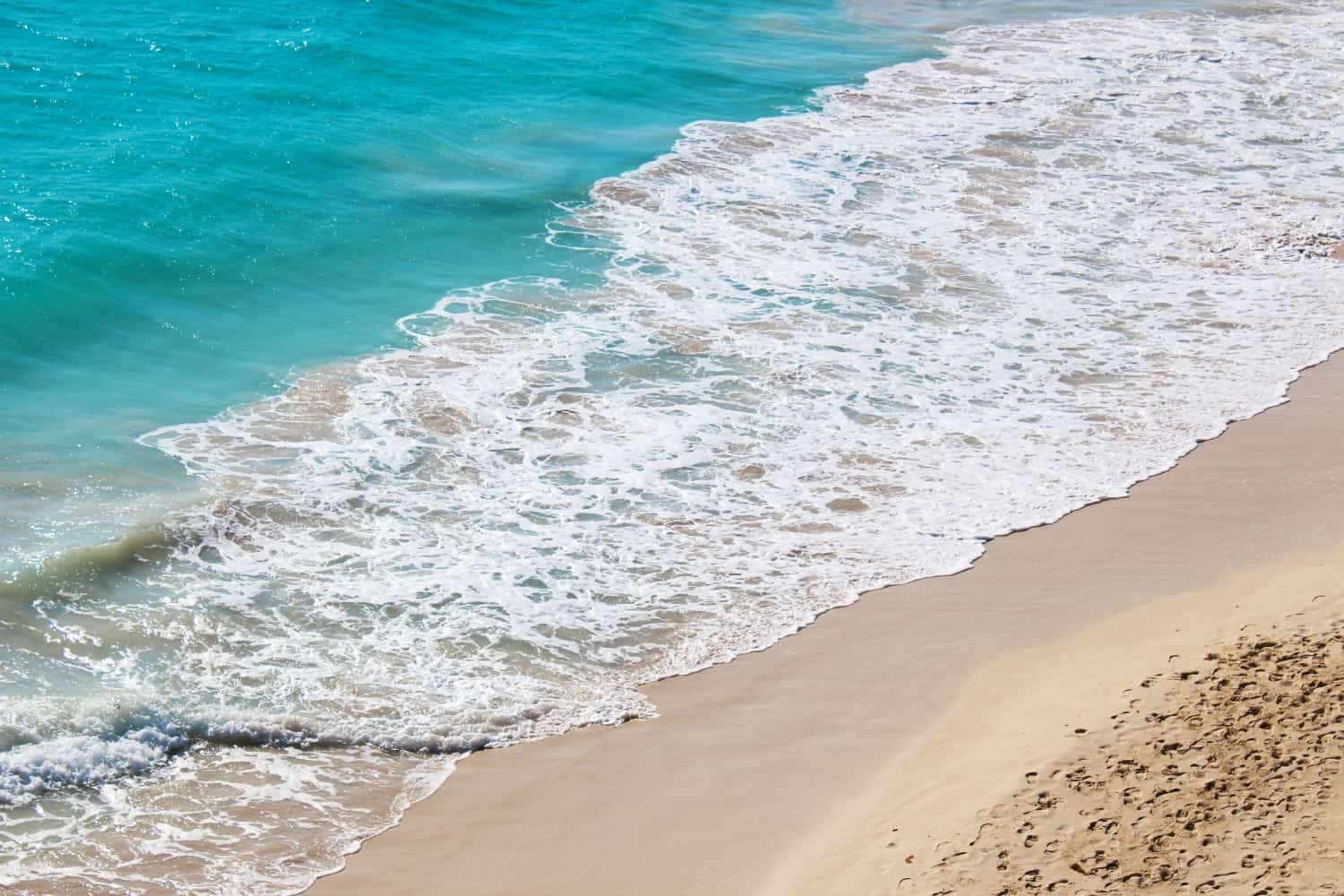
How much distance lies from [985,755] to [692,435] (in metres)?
4.30

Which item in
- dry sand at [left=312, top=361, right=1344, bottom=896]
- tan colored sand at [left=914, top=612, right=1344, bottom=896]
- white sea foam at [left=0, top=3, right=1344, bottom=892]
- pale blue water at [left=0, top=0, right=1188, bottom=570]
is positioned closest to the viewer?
tan colored sand at [left=914, top=612, right=1344, bottom=896]

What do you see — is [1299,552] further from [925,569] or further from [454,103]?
[454,103]

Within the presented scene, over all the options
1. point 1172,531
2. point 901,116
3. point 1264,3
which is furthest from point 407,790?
point 1264,3

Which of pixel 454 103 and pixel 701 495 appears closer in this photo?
pixel 701 495

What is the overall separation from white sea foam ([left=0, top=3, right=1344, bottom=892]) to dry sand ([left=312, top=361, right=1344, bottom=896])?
38 centimetres

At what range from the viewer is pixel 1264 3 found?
1123 inches

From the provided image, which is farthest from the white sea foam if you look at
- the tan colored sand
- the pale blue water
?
the tan colored sand

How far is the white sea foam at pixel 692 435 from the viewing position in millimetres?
A: 7047

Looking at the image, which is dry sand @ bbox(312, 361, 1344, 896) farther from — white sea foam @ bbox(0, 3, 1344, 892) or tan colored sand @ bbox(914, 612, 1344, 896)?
white sea foam @ bbox(0, 3, 1344, 892)

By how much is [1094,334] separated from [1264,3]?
21126 millimetres

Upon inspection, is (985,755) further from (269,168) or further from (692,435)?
(269,168)

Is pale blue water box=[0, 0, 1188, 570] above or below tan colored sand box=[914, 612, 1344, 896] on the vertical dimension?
above

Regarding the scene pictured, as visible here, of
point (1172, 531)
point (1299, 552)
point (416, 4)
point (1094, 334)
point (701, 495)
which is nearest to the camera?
point (1299, 552)

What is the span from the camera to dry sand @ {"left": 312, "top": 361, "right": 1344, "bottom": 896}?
5020mm
